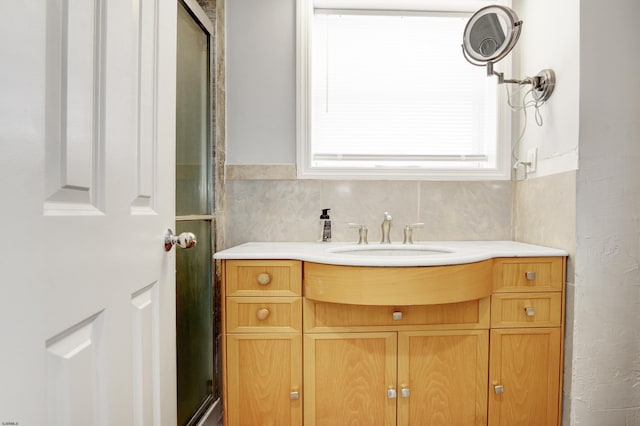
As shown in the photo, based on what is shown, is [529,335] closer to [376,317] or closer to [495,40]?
[376,317]

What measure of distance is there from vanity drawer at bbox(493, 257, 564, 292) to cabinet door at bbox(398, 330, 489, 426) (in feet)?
0.69

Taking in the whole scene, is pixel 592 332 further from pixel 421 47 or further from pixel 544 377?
pixel 421 47

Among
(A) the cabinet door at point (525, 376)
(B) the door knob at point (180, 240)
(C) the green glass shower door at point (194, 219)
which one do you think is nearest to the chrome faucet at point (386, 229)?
(A) the cabinet door at point (525, 376)

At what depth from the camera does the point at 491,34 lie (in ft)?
4.80

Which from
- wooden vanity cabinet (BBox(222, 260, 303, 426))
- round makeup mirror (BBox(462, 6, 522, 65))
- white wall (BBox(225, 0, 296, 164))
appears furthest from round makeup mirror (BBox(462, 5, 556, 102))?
wooden vanity cabinet (BBox(222, 260, 303, 426))

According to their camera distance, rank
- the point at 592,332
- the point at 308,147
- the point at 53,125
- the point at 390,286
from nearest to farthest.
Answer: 1. the point at 53,125
2. the point at 390,286
3. the point at 592,332
4. the point at 308,147

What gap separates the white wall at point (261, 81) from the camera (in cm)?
170

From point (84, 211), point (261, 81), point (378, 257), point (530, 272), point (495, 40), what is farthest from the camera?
point (261, 81)

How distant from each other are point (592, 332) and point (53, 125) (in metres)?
1.76

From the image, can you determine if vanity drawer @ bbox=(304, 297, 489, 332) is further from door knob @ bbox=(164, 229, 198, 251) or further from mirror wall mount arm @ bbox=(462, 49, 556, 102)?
mirror wall mount arm @ bbox=(462, 49, 556, 102)

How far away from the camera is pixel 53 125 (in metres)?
0.49

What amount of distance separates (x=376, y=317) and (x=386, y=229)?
1.54ft

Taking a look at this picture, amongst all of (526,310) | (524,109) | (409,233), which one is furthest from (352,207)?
(524,109)

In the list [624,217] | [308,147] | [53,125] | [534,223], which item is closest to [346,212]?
[308,147]
